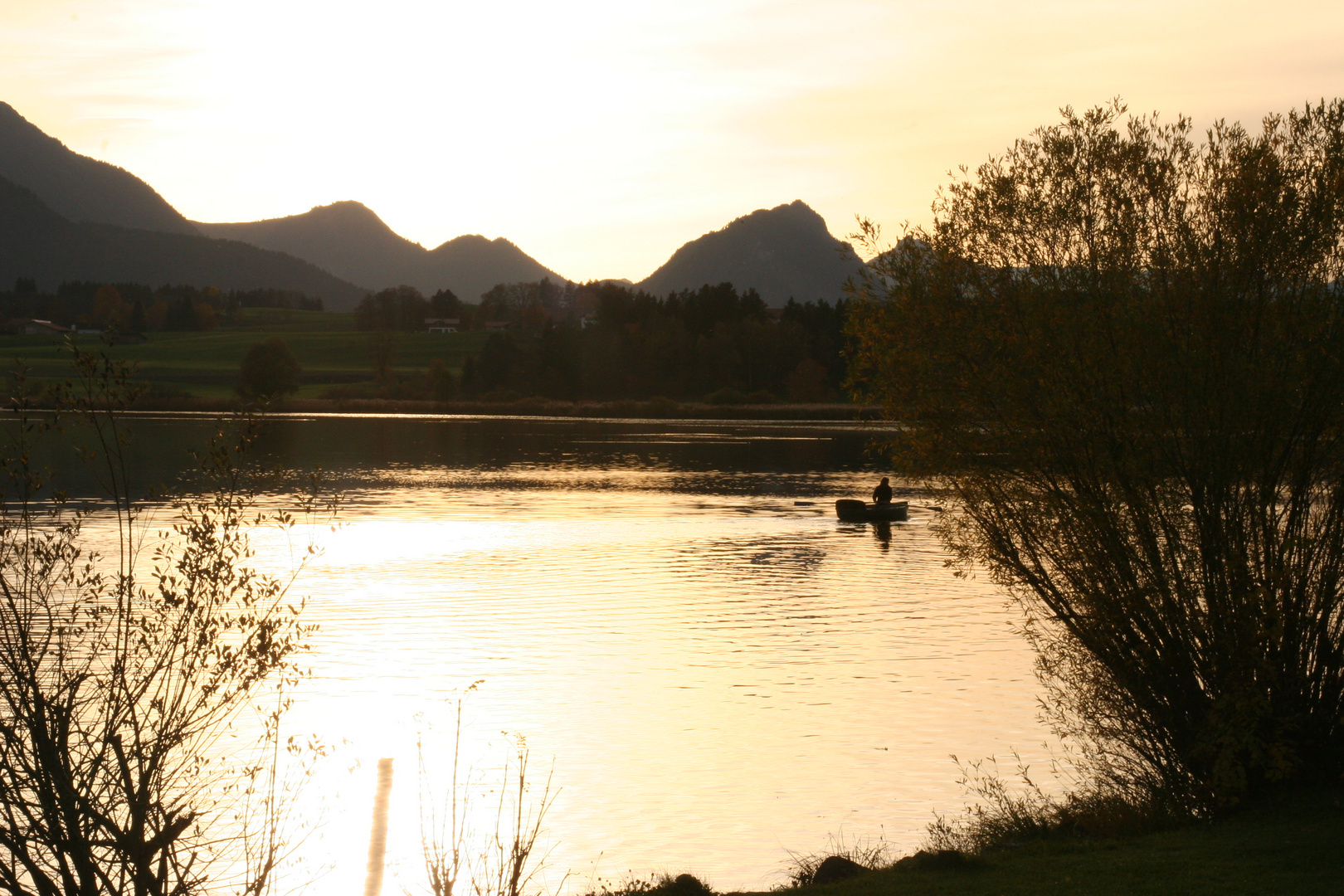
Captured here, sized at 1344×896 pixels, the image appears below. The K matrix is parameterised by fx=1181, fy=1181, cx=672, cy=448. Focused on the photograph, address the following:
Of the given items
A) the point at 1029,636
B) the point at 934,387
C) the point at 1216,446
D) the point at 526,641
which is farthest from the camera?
the point at 526,641

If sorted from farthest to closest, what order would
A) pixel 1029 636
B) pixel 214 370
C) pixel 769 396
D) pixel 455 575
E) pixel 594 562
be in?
1. pixel 214 370
2. pixel 769 396
3. pixel 594 562
4. pixel 455 575
5. pixel 1029 636

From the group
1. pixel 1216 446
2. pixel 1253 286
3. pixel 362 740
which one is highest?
pixel 1253 286

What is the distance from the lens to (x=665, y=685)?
25.7m

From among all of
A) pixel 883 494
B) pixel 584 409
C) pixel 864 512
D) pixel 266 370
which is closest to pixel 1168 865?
pixel 864 512

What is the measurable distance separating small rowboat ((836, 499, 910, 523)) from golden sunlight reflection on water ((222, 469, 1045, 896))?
440cm

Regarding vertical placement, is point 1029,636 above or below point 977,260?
below

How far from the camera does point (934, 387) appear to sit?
17656mm

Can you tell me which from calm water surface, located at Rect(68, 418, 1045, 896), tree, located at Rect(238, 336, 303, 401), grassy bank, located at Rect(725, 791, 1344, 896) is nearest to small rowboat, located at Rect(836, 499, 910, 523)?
calm water surface, located at Rect(68, 418, 1045, 896)

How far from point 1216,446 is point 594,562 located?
29.3m

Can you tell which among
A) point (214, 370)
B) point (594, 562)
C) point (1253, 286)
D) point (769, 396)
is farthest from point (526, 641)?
point (214, 370)

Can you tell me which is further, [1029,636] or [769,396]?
[769,396]

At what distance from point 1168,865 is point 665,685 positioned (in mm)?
13756

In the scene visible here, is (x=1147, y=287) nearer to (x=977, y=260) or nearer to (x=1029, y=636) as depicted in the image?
(x=977, y=260)

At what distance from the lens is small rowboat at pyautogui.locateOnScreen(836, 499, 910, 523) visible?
54250mm
